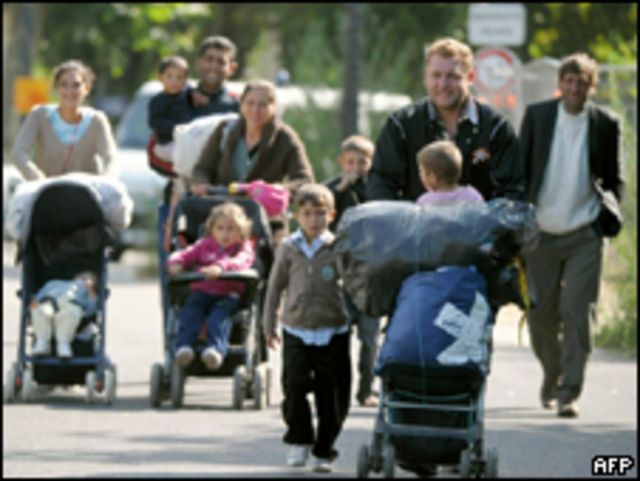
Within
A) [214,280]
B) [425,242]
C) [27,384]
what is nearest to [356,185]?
[214,280]

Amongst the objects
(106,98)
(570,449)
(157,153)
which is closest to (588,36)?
(157,153)

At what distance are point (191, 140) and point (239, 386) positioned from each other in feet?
5.22

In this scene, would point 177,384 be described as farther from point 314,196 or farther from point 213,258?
point 314,196

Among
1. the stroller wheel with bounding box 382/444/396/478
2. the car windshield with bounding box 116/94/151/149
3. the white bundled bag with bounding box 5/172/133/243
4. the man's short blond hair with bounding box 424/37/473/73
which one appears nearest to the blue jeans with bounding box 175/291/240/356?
the white bundled bag with bounding box 5/172/133/243

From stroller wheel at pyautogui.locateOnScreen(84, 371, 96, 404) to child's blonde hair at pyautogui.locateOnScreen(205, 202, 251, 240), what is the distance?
3.64 feet

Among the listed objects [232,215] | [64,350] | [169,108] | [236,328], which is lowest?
[64,350]

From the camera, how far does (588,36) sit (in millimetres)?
31016

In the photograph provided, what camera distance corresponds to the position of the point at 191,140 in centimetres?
1410

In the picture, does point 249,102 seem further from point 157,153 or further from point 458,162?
point 458,162

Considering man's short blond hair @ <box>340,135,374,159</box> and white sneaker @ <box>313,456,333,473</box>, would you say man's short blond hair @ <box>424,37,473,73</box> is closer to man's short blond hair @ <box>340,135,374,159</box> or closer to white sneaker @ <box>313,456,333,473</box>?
white sneaker @ <box>313,456,333,473</box>

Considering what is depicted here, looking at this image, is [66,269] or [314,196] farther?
[66,269]

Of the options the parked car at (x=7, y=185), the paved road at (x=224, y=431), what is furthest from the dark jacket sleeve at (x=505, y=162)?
the parked car at (x=7, y=185)

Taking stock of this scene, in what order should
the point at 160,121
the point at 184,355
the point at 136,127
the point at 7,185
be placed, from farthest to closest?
1. the point at 7,185
2. the point at 136,127
3. the point at 160,121
4. the point at 184,355

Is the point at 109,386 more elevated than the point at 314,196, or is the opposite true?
the point at 314,196
